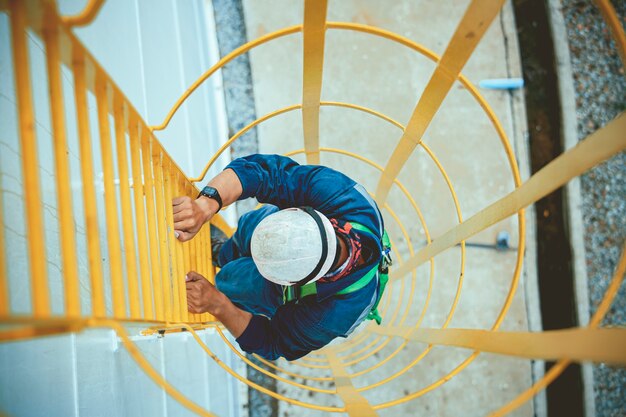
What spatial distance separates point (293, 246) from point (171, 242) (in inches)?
13.6

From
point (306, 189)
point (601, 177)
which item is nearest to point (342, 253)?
point (306, 189)

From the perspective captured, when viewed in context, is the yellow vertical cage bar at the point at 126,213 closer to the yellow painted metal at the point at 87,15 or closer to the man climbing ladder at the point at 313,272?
the yellow painted metal at the point at 87,15

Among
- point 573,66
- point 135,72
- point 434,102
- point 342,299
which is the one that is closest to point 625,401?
point 573,66

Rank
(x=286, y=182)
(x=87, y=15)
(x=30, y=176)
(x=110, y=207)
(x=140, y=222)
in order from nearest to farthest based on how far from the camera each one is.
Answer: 1. (x=30, y=176)
2. (x=87, y=15)
3. (x=110, y=207)
4. (x=140, y=222)
5. (x=286, y=182)

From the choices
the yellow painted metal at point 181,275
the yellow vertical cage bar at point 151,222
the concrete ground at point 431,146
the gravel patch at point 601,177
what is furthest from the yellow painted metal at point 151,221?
the gravel patch at point 601,177

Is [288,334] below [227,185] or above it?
below

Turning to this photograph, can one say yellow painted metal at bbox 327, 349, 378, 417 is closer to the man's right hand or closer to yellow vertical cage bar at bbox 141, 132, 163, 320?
yellow vertical cage bar at bbox 141, 132, 163, 320

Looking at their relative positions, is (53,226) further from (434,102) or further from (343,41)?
(343,41)

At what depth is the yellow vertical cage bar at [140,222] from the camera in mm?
1000

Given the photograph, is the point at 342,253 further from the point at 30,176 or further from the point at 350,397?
the point at 30,176

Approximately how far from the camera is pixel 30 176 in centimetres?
59

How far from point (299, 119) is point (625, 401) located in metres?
2.90

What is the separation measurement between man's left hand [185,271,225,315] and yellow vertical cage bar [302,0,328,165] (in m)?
0.66

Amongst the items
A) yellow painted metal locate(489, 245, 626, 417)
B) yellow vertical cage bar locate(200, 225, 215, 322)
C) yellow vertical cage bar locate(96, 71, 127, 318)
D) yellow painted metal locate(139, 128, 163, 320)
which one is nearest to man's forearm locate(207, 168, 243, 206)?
yellow painted metal locate(139, 128, 163, 320)
